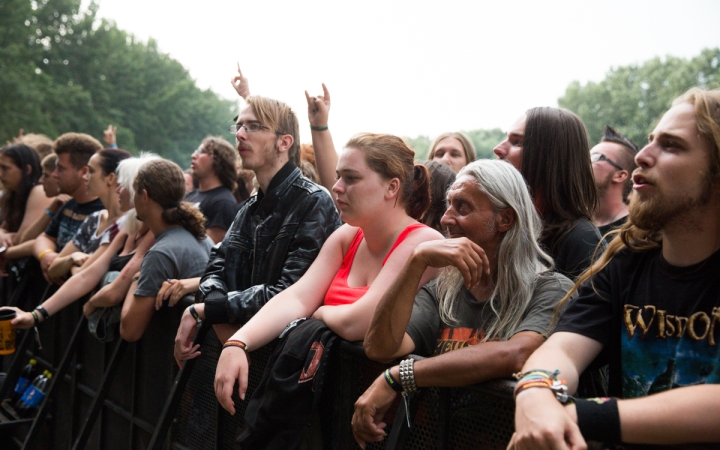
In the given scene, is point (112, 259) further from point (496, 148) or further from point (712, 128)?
point (712, 128)

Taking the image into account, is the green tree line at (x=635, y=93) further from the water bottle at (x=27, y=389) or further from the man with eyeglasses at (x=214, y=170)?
the water bottle at (x=27, y=389)

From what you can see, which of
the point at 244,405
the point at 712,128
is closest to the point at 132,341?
the point at 244,405

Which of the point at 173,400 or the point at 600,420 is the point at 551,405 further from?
the point at 173,400

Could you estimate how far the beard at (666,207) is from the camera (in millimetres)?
2027

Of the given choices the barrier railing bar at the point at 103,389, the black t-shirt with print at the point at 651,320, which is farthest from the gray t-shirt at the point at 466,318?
the barrier railing bar at the point at 103,389

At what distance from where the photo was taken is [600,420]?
6.03ft

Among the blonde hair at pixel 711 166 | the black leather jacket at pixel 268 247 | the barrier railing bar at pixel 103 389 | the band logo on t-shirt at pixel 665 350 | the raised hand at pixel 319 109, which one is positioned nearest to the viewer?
the band logo on t-shirt at pixel 665 350

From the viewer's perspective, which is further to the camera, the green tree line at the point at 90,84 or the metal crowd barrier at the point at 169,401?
the green tree line at the point at 90,84

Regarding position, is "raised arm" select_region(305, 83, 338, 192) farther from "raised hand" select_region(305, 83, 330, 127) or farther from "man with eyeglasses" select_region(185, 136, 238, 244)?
"man with eyeglasses" select_region(185, 136, 238, 244)

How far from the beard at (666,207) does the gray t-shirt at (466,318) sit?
1.63ft

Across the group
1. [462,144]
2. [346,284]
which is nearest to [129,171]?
[462,144]

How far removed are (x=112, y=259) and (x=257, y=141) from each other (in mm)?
1864

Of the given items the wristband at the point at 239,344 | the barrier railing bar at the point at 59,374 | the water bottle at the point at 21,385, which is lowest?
the water bottle at the point at 21,385

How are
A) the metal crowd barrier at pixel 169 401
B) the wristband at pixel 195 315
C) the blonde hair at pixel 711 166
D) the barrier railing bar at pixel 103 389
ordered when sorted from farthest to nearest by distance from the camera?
the barrier railing bar at pixel 103 389
the wristband at pixel 195 315
the metal crowd barrier at pixel 169 401
the blonde hair at pixel 711 166
